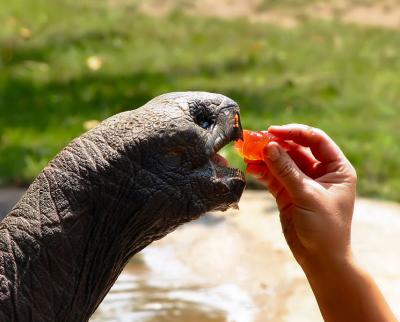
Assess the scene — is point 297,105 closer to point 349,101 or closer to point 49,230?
point 349,101

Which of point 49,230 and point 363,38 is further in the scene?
point 363,38

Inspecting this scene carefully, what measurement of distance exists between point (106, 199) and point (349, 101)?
546cm

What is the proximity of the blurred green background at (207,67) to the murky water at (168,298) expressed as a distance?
4.96 ft

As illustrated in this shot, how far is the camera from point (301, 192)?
9.14 feet

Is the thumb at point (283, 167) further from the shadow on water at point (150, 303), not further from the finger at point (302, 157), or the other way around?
the shadow on water at point (150, 303)

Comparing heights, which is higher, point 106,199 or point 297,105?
point 106,199

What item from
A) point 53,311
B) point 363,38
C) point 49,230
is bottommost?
point 363,38

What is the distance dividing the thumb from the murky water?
1438 mm

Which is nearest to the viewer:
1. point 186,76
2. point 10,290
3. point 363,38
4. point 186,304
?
point 10,290

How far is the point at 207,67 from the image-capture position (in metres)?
8.49

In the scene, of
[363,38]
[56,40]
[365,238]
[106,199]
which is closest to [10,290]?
[106,199]

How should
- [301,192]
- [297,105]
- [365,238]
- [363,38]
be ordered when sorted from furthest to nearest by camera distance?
[363,38] → [297,105] → [365,238] → [301,192]

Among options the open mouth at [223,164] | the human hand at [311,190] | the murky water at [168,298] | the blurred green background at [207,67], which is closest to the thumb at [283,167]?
the human hand at [311,190]

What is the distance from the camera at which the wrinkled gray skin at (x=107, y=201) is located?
240 cm
